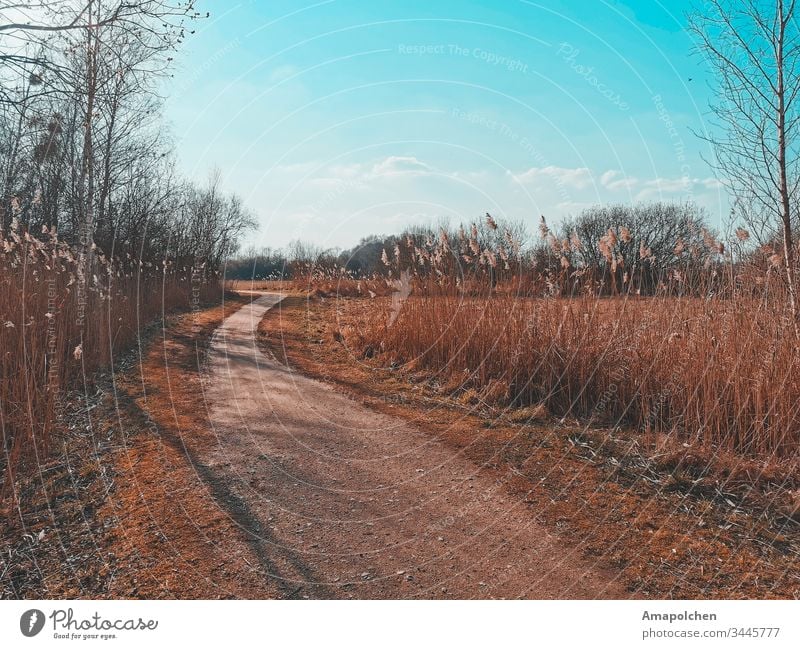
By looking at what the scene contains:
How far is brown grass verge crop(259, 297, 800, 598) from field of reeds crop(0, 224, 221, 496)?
3134 millimetres

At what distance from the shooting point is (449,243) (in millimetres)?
8492

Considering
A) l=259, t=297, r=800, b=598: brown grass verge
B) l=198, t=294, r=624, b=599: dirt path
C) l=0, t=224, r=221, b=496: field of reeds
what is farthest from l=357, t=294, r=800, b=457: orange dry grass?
l=0, t=224, r=221, b=496: field of reeds

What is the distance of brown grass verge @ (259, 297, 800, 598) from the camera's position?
109 inches

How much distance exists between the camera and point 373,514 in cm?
331

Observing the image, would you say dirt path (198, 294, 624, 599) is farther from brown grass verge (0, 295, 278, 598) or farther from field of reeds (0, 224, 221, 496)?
field of reeds (0, 224, 221, 496)

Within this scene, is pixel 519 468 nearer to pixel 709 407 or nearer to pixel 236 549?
pixel 709 407

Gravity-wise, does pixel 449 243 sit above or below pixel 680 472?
above

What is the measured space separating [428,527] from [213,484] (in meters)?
1.60
